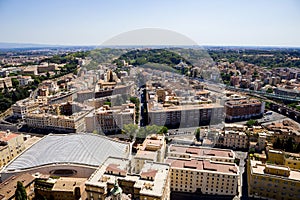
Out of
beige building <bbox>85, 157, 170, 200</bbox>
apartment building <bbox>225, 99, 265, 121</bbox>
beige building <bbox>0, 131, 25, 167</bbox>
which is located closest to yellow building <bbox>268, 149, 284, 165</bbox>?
beige building <bbox>85, 157, 170, 200</bbox>

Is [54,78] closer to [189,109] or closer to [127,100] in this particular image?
[127,100]

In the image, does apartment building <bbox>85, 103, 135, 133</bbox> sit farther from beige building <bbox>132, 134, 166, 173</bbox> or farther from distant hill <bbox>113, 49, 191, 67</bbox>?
distant hill <bbox>113, 49, 191, 67</bbox>

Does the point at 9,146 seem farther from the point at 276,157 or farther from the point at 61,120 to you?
the point at 276,157

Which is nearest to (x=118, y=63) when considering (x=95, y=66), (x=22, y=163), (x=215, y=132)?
(x=95, y=66)

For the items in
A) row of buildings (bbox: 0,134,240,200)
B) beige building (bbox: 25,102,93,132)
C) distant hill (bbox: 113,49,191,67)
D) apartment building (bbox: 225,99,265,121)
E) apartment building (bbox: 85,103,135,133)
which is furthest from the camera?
apartment building (bbox: 225,99,265,121)

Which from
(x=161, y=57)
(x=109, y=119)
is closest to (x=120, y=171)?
(x=109, y=119)
